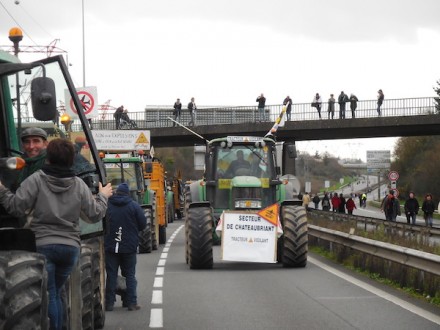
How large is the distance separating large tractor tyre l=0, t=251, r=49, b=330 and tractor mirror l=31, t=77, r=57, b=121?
3.84ft

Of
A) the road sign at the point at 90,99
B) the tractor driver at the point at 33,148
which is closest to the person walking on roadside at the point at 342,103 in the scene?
the road sign at the point at 90,99

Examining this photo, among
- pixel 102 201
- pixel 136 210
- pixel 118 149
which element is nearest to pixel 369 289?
pixel 136 210

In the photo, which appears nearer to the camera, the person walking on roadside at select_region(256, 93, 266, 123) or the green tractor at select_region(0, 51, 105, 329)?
the green tractor at select_region(0, 51, 105, 329)

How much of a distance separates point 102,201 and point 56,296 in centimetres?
93

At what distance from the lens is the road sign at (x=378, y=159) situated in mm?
72738

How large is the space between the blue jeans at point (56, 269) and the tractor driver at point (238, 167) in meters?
14.6

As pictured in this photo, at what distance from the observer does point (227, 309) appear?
43.2 ft

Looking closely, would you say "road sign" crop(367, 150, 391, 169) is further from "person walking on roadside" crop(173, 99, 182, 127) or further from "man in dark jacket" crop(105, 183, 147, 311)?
"man in dark jacket" crop(105, 183, 147, 311)

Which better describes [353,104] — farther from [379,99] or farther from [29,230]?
[29,230]

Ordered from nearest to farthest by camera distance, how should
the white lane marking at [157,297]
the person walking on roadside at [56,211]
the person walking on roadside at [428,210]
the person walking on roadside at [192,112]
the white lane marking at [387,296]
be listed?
the person walking on roadside at [56,211], the white lane marking at [387,296], the white lane marking at [157,297], the person walking on roadside at [428,210], the person walking on roadside at [192,112]

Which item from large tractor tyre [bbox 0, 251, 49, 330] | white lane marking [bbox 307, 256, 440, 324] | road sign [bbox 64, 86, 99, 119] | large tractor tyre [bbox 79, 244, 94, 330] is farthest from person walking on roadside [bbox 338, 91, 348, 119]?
large tractor tyre [bbox 0, 251, 49, 330]

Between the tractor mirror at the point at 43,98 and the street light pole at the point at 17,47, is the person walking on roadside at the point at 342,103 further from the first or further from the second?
the tractor mirror at the point at 43,98

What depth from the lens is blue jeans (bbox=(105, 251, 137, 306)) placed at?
43.5 ft

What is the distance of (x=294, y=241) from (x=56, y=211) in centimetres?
1227
